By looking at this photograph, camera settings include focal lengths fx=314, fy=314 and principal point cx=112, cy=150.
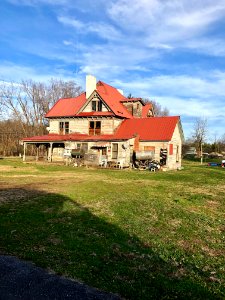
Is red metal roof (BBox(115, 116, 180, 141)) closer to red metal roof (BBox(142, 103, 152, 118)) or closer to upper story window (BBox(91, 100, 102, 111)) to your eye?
upper story window (BBox(91, 100, 102, 111))

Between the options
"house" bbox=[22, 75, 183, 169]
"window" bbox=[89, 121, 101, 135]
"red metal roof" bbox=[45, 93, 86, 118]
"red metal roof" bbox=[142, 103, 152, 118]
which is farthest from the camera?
"red metal roof" bbox=[142, 103, 152, 118]

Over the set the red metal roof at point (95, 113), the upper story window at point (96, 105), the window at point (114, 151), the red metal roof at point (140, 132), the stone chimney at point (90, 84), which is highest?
the stone chimney at point (90, 84)

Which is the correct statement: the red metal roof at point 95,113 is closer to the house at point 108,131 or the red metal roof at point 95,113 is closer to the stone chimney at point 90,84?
the house at point 108,131

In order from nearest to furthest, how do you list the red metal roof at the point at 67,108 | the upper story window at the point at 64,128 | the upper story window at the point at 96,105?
the upper story window at the point at 96,105 < the red metal roof at the point at 67,108 < the upper story window at the point at 64,128

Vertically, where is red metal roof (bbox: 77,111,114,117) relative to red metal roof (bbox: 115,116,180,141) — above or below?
above

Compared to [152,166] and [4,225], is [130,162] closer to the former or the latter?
[152,166]

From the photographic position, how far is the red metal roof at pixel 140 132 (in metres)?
34.6

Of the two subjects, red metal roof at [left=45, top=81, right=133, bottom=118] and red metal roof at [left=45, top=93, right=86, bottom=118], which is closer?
red metal roof at [left=45, top=81, right=133, bottom=118]

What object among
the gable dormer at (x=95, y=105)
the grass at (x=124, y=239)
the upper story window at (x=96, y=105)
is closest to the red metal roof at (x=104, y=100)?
the gable dormer at (x=95, y=105)

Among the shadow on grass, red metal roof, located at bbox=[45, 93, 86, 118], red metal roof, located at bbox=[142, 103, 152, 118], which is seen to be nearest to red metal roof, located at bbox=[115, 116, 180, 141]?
red metal roof, located at bbox=[142, 103, 152, 118]

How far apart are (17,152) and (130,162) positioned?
103ft

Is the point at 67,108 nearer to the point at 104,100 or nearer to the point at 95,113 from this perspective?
the point at 95,113

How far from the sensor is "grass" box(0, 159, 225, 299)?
19.7 feet

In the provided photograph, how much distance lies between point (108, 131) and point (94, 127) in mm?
2117
